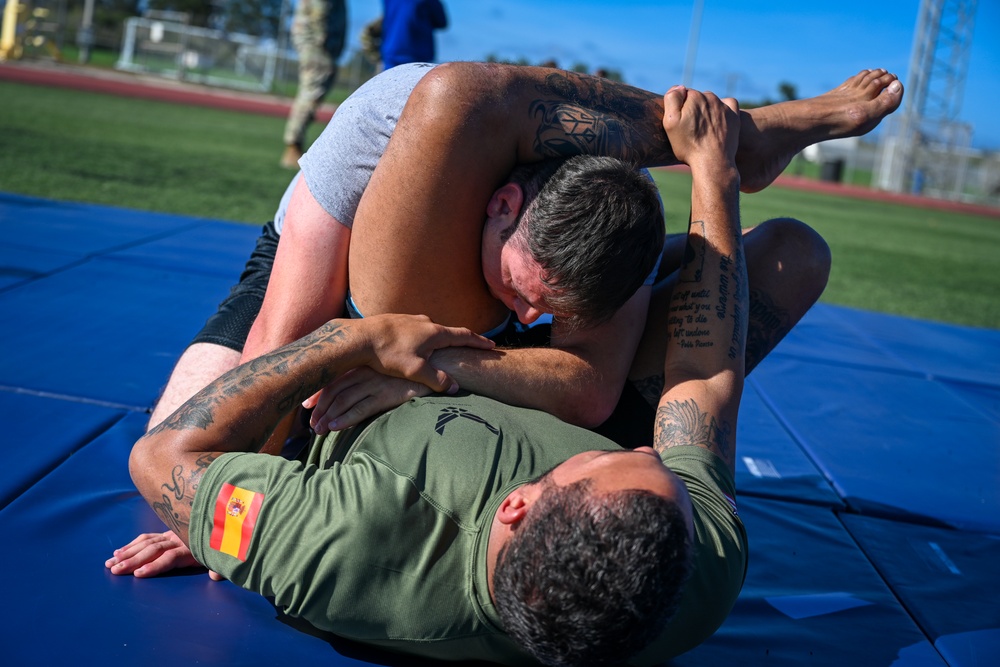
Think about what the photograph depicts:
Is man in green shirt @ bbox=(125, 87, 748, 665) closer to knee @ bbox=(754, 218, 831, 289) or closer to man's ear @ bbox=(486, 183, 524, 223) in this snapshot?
man's ear @ bbox=(486, 183, 524, 223)

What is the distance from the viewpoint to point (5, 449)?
2.18m

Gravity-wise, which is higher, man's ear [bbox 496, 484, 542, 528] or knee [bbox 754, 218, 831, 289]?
knee [bbox 754, 218, 831, 289]

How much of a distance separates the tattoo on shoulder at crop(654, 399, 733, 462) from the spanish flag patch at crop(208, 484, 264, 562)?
0.84 metres

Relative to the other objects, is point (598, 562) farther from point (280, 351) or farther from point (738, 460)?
point (738, 460)

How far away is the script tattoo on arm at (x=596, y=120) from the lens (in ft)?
6.93

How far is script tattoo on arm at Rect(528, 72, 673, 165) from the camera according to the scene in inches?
83.1

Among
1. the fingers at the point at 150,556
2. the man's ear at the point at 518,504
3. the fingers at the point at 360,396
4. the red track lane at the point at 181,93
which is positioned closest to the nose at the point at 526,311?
the fingers at the point at 360,396

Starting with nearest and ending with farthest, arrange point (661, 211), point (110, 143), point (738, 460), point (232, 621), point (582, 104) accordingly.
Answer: point (232, 621)
point (661, 211)
point (582, 104)
point (738, 460)
point (110, 143)

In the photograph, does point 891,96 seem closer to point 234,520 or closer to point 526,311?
point 526,311

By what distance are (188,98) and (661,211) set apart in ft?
64.5

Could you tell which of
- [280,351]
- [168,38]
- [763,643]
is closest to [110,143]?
[280,351]

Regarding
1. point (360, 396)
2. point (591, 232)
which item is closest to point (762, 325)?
point (591, 232)

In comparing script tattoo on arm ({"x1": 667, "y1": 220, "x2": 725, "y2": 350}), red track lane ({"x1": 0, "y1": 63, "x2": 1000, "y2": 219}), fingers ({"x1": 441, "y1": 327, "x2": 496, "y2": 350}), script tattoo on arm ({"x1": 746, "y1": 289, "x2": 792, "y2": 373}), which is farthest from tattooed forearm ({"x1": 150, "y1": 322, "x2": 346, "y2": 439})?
red track lane ({"x1": 0, "y1": 63, "x2": 1000, "y2": 219})

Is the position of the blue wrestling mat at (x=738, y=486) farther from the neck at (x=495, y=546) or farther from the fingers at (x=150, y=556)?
the neck at (x=495, y=546)
